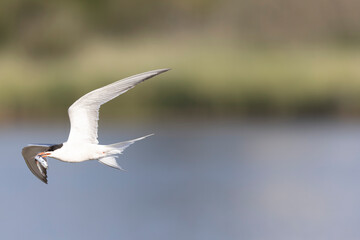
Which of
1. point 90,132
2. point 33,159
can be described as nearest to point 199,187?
point 33,159

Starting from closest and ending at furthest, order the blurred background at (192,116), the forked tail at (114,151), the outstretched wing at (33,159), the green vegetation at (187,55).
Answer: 1. the forked tail at (114,151)
2. the outstretched wing at (33,159)
3. the blurred background at (192,116)
4. the green vegetation at (187,55)

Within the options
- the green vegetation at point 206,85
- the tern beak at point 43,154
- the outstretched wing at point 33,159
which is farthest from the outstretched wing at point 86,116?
the green vegetation at point 206,85

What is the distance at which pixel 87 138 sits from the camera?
7258mm

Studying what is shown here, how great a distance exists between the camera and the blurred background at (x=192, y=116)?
1168 centimetres

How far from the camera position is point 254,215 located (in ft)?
39.2

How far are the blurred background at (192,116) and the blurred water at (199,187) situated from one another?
31mm

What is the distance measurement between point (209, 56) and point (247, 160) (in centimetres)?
395

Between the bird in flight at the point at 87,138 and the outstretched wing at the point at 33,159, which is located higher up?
the bird in flight at the point at 87,138

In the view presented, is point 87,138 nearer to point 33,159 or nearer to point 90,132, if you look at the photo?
point 90,132

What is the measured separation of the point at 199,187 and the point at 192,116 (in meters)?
4.82

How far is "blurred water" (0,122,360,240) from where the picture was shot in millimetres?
11172

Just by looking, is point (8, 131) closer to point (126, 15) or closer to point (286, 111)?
point (286, 111)

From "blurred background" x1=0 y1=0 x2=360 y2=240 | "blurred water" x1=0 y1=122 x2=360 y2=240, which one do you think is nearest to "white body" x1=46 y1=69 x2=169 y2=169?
"blurred water" x1=0 y1=122 x2=360 y2=240

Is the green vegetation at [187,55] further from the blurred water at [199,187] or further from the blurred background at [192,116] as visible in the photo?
the blurred water at [199,187]
